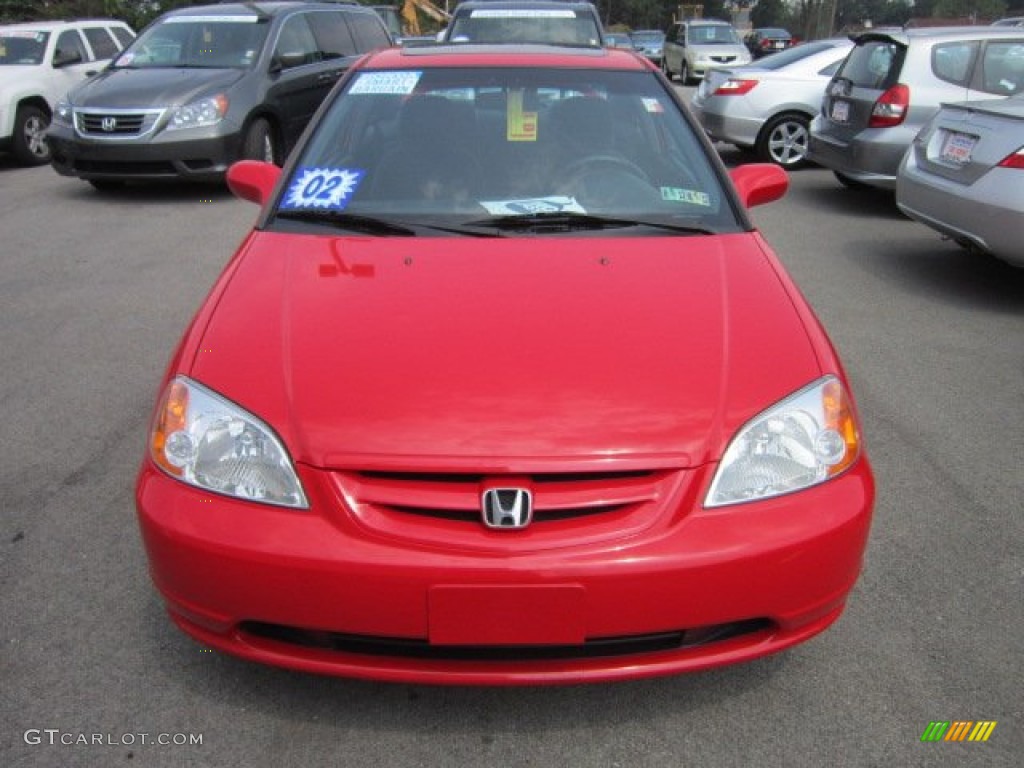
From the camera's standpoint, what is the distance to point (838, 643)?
8.92 feet

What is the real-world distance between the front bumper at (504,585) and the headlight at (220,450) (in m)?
0.04

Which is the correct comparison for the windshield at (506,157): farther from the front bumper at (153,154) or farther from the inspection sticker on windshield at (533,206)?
the front bumper at (153,154)

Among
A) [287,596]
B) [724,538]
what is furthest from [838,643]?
[287,596]

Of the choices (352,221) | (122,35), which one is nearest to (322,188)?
(352,221)

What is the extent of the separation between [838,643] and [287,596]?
1.56 metres

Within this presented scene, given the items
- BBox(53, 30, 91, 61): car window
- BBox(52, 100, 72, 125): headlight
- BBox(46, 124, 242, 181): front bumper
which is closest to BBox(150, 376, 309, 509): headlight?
BBox(46, 124, 242, 181): front bumper

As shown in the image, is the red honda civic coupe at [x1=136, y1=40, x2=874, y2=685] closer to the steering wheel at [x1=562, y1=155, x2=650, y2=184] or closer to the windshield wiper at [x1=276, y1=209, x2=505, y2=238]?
the windshield wiper at [x1=276, y1=209, x2=505, y2=238]

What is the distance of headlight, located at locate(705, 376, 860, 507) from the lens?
2201 millimetres

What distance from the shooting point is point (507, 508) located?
2.10 m

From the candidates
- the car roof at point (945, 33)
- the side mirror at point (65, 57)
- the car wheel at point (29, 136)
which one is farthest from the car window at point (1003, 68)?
the side mirror at point (65, 57)

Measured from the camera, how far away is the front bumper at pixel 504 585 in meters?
2.05

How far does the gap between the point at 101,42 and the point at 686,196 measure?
1205cm

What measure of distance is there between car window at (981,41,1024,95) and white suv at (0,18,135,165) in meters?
9.77

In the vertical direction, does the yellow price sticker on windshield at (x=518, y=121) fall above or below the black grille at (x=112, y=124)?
above
